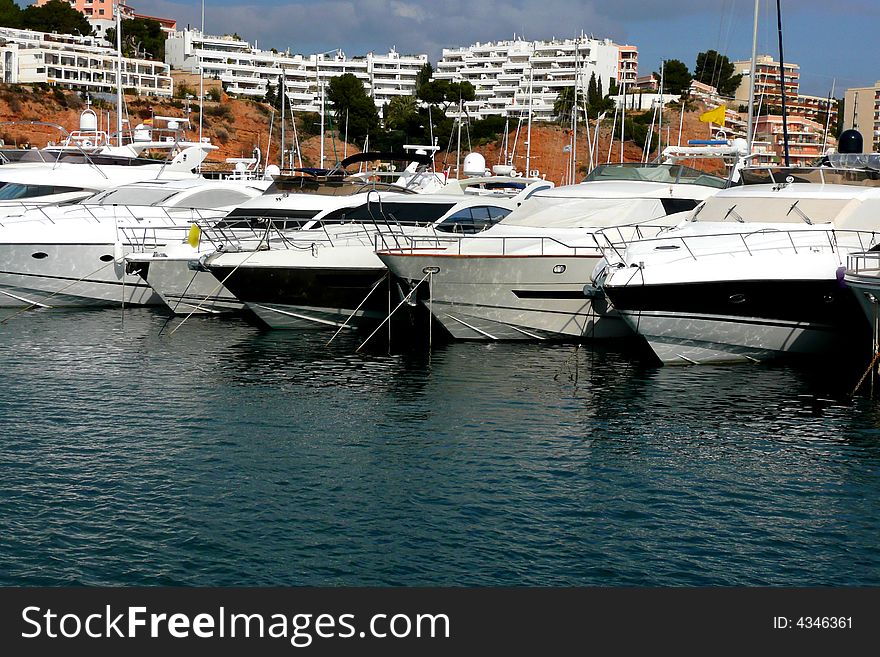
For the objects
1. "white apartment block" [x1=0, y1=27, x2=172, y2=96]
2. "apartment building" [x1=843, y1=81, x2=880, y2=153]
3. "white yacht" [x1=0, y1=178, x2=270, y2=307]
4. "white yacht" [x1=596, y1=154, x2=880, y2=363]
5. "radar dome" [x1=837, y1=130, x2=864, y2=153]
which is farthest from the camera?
"white apartment block" [x1=0, y1=27, x2=172, y2=96]

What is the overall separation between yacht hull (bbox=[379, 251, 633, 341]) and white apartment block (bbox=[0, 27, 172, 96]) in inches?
3975

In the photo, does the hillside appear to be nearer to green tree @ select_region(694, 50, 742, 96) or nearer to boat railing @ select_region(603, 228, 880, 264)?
green tree @ select_region(694, 50, 742, 96)

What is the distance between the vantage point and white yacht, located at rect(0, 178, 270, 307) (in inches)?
1044

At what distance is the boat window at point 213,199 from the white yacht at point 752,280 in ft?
41.9

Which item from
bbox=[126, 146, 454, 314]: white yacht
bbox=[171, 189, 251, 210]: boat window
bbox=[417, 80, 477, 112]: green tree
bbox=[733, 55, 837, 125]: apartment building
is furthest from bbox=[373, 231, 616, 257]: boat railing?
bbox=[733, 55, 837, 125]: apartment building

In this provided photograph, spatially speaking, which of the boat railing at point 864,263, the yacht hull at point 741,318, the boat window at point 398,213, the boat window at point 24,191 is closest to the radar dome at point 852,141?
the yacht hull at point 741,318

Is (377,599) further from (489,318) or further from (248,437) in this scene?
(489,318)

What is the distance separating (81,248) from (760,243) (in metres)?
15.0

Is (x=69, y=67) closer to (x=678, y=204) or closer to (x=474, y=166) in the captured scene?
(x=474, y=166)

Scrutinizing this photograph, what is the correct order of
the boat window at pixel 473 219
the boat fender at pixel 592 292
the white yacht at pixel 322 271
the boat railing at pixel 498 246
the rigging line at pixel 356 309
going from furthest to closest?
the boat window at pixel 473 219 < the white yacht at pixel 322 271 < the rigging line at pixel 356 309 < the boat railing at pixel 498 246 < the boat fender at pixel 592 292

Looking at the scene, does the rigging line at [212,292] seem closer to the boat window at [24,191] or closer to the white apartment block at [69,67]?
the boat window at [24,191]

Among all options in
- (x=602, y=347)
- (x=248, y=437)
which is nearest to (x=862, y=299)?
(x=602, y=347)

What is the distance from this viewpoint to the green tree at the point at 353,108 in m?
107

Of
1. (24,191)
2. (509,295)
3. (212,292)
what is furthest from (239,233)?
(24,191)
